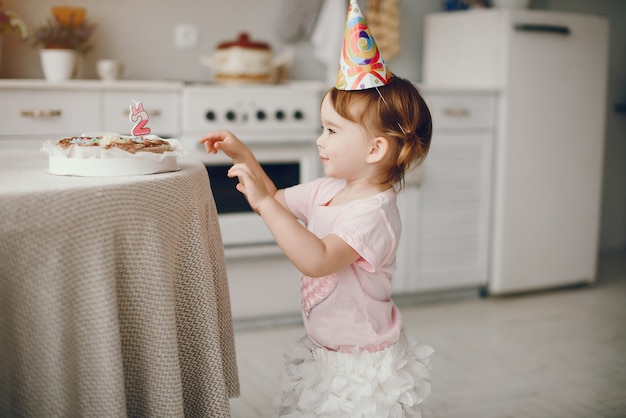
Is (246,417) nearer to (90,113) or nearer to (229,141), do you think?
(229,141)

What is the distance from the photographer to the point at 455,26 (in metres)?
3.26

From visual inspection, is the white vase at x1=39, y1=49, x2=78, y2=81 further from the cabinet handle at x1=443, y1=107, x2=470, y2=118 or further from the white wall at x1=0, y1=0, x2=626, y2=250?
the cabinet handle at x1=443, y1=107, x2=470, y2=118

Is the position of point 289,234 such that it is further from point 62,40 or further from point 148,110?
point 62,40

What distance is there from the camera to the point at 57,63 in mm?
2604

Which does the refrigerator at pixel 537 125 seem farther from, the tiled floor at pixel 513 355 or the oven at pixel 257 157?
the oven at pixel 257 157

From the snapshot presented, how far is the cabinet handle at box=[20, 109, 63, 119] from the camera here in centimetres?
235

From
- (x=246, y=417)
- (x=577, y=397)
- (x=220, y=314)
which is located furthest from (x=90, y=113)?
(x=577, y=397)

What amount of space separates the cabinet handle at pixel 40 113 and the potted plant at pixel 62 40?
29 centimetres

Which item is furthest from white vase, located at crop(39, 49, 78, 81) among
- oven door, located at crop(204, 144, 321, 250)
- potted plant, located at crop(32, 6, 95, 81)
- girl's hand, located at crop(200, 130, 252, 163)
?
girl's hand, located at crop(200, 130, 252, 163)

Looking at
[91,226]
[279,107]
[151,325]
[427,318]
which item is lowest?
[427,318]

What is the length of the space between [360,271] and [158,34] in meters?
2.07

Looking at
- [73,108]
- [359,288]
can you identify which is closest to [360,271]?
[359,288]

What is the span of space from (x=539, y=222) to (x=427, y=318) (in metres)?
0.76

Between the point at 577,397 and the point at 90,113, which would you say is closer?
the point at 577,397
